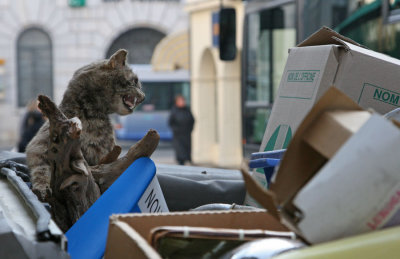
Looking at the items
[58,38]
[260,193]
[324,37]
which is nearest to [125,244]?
[260,193]

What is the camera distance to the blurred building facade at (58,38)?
2716 cm

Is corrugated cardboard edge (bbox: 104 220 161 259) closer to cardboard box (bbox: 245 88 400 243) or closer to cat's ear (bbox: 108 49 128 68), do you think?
cardboard box (bbox: 245 88 400 243)

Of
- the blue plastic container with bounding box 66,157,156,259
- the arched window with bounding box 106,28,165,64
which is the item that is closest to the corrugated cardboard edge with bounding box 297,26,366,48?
the blue plastic container with bounding box 66,157,156,259

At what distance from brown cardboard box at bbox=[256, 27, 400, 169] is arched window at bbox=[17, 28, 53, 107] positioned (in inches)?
1024

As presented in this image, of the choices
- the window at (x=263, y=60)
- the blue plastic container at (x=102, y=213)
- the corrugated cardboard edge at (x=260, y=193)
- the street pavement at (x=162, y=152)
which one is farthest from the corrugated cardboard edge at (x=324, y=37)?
the street pavement at (x=162, y=152)

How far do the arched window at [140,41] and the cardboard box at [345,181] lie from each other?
27.1 meters

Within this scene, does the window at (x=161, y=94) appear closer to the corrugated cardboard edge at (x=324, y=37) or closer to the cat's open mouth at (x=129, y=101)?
the cat's open mouth at (x=129, y=101)

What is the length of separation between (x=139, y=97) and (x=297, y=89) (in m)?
0.64

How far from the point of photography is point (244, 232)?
1.43 meters

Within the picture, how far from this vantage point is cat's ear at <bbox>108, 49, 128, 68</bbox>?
2.70 meters

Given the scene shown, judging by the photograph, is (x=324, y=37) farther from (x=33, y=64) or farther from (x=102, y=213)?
(x=33, y=64)

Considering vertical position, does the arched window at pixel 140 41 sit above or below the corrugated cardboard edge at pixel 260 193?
above

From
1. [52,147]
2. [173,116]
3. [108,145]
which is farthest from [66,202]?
[173,116]

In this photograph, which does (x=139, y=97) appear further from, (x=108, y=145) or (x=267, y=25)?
(x=267, y=25)
